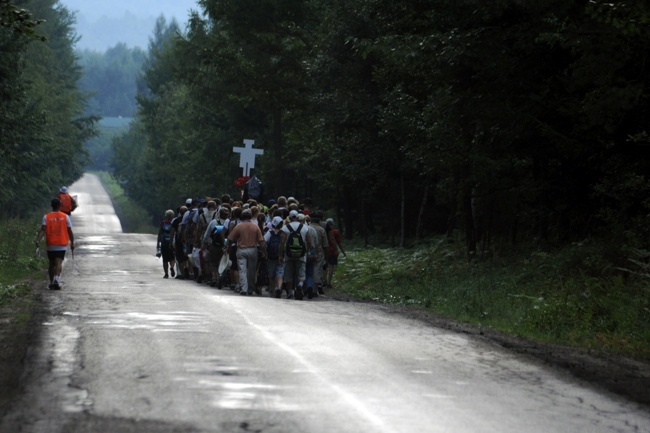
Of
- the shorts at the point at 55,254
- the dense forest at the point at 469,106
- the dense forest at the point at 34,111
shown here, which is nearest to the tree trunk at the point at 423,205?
the dense forest at the point at 469,106

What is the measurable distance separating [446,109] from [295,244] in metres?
4.49

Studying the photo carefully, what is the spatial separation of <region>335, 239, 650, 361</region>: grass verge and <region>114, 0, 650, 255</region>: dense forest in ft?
3.13

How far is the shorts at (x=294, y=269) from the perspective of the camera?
24.5 m

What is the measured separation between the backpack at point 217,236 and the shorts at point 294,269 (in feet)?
9.61

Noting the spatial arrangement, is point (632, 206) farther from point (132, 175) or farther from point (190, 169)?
point (132, 175)

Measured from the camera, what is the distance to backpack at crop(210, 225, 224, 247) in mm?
27266

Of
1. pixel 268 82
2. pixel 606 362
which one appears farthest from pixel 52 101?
pixel 606 362

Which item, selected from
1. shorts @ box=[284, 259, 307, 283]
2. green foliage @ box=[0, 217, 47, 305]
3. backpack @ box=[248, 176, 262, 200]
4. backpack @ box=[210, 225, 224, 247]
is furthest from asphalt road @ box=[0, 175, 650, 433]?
backpack @ box=[248, 176, 262, 200]

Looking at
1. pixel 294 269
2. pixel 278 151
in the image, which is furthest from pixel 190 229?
pixel 278 151

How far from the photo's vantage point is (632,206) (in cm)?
2211

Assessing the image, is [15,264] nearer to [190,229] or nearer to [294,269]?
[190,229]

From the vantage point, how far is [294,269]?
24.8 m

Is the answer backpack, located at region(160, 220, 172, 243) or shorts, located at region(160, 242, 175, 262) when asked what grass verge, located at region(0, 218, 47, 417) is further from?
backpack, located at region(160, 220, 172, 243)

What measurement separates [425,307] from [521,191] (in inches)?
175
